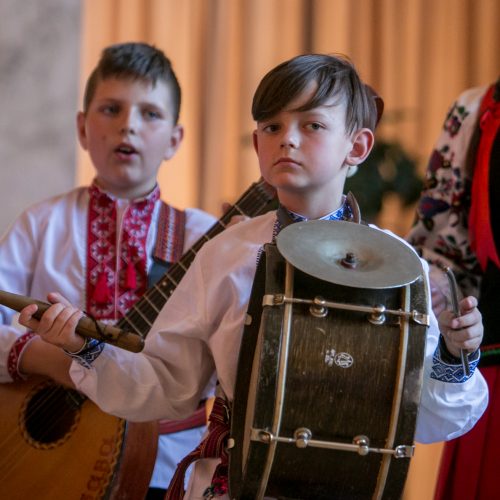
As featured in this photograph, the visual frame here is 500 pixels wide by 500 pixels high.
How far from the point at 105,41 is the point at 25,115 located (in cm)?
76

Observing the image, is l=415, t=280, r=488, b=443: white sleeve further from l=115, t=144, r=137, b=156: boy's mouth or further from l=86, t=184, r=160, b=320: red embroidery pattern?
l=115, t=144, r=137, b=156: boy's mouth

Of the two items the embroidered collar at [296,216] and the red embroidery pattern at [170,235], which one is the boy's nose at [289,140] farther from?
the red embroidery pattern at [170,235]

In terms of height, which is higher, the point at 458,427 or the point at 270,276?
the point at 270,276

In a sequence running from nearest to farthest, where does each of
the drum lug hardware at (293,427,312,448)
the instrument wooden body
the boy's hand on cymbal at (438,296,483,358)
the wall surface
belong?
the drum lug hardware at (293,427,312,448)
the boy's hand on cymbal at (438,296,483,358)
the instrument wooden body
the wall surface

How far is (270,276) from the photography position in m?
1.27

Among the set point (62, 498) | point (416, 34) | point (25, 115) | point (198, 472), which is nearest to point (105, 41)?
point (25, 115)

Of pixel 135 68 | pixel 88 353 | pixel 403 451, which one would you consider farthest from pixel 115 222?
pixel 403 451

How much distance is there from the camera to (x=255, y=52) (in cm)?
367

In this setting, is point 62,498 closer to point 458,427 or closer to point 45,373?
point 45,373

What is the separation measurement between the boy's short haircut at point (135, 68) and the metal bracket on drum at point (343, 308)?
105 centimetres

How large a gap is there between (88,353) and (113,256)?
0.60 m

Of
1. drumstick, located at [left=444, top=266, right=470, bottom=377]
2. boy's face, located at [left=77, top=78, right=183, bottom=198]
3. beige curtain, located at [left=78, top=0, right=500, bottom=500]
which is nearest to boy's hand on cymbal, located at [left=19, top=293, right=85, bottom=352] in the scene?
drumstick, located at [left=444, top=266, right=470, bottom=377]

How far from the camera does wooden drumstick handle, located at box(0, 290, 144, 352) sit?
4.65 ft

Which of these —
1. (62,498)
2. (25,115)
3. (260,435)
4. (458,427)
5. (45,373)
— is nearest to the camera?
(260,435)
